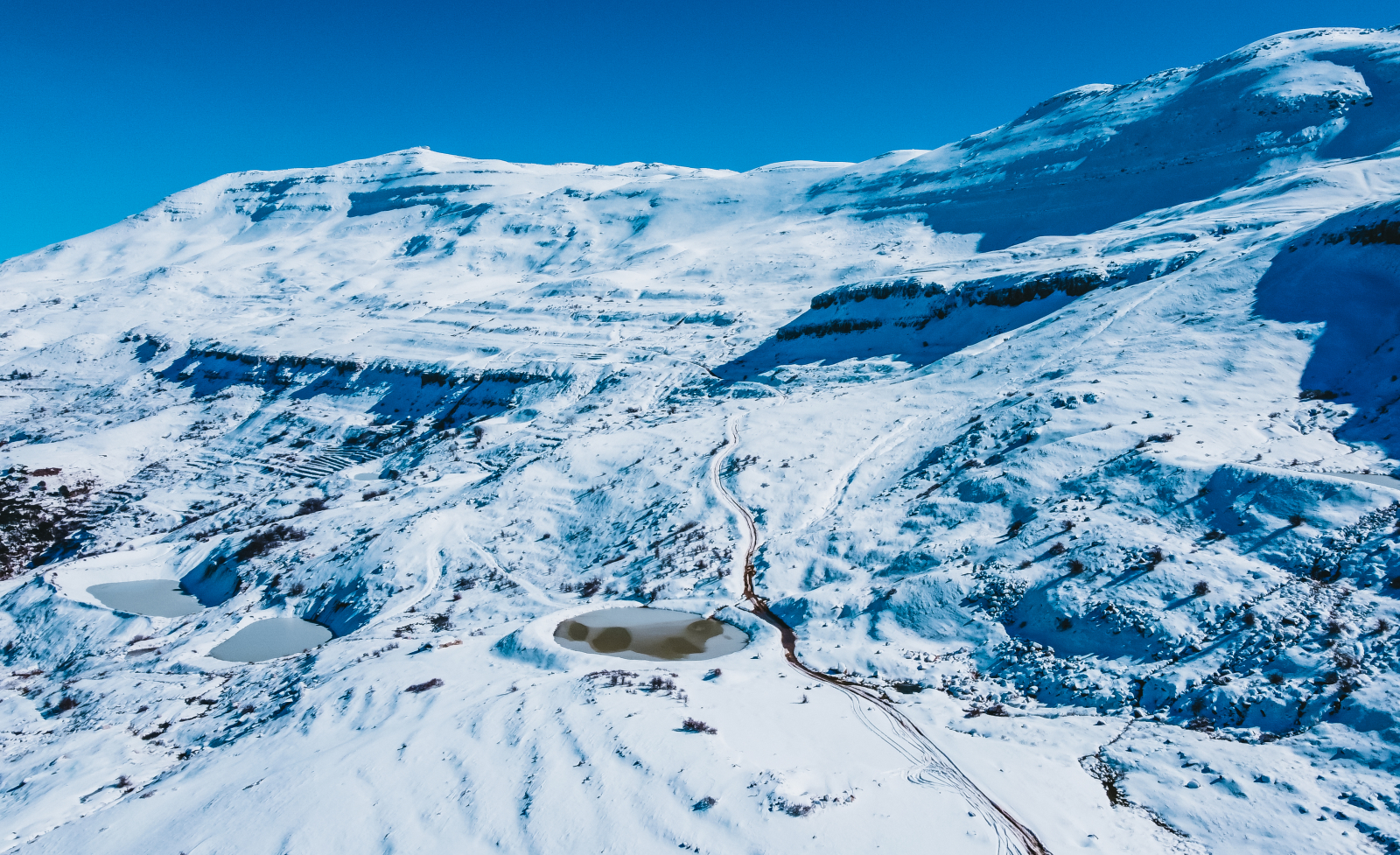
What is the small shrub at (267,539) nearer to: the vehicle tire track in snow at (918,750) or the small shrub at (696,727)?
the vehicle tire track in snow at (918,750)

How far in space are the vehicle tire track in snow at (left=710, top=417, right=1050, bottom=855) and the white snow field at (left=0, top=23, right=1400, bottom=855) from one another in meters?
0.08

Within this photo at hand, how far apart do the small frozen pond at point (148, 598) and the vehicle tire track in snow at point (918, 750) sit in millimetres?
25328

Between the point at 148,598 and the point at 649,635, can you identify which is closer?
the point at 649,635

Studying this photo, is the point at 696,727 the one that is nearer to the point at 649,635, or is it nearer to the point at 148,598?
the point at 649,635

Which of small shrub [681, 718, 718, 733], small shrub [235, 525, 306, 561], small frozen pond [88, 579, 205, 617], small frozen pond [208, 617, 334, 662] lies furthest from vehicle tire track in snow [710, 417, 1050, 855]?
small frozen pond [88, 579, 205, 617]

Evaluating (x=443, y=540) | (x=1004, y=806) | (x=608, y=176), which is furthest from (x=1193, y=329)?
(x=608, y=176)

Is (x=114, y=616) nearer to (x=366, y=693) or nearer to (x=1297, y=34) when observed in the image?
(x=366, y=693)

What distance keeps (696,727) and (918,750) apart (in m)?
3.93

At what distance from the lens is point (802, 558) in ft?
71.7

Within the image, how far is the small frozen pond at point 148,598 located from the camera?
29016mm

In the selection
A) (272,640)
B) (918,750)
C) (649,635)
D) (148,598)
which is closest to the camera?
(918,750)

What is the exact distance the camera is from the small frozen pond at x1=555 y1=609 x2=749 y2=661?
Result: 1795 cm

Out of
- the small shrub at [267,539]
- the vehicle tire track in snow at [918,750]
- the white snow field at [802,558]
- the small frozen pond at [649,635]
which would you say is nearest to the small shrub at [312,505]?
the white snow field at [802,558]

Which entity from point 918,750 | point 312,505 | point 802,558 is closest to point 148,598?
point 312,505
